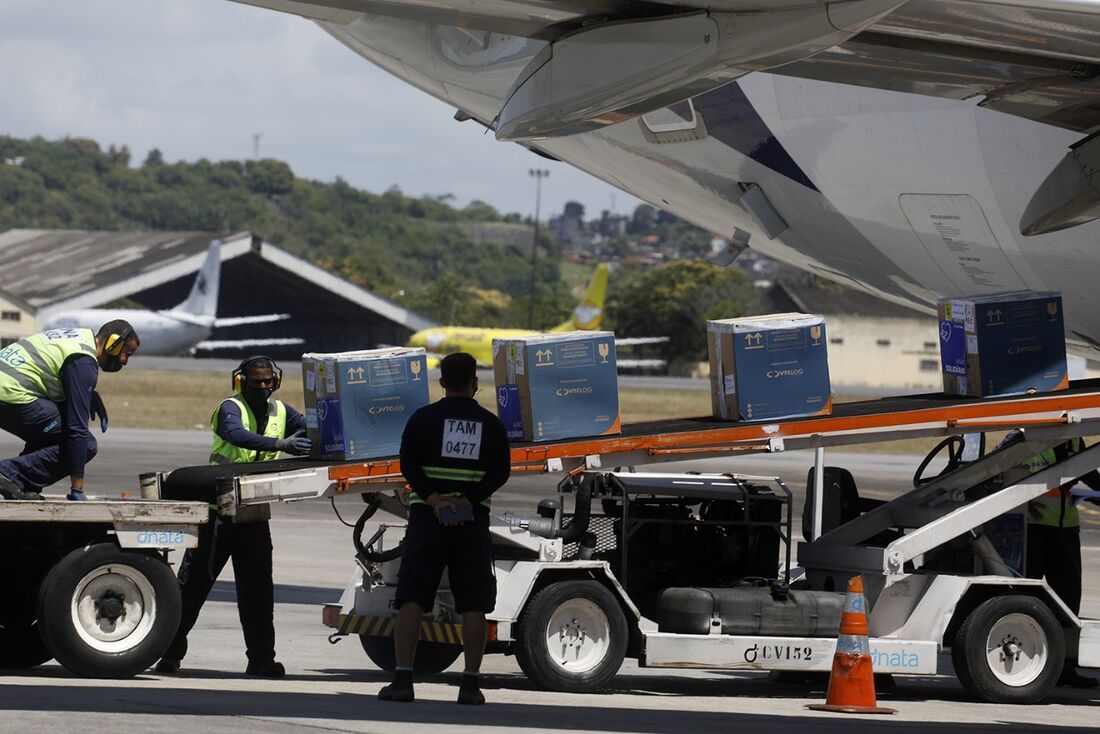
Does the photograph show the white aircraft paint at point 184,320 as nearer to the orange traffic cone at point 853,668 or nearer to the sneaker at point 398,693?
the orange traffic cone at point 853,668

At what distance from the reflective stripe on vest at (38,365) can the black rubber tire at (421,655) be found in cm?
253

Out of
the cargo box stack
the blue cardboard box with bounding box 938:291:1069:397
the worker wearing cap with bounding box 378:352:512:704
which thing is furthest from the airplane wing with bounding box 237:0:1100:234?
the cargo box stack

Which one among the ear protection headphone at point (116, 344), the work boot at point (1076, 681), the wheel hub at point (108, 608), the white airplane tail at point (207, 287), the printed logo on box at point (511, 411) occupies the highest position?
the white airplane tail at point (207, 287)

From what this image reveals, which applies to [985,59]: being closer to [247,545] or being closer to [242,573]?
[247,545]

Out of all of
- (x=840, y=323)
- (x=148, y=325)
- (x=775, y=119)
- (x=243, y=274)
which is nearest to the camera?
(x=775, y=119)

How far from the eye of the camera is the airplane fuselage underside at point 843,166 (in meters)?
11.6

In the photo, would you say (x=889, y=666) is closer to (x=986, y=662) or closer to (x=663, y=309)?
(x=986, y=662)

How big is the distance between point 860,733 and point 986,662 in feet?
6.60

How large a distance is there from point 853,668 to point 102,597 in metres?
4.35

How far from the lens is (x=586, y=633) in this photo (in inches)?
384

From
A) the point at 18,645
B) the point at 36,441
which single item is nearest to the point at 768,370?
the point at 36,441

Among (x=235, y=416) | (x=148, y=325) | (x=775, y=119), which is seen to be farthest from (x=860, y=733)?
(x=148, y=325)

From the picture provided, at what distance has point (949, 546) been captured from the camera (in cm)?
1075

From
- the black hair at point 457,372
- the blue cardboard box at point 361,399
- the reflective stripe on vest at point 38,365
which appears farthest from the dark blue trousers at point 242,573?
the black hair at point 457,372
